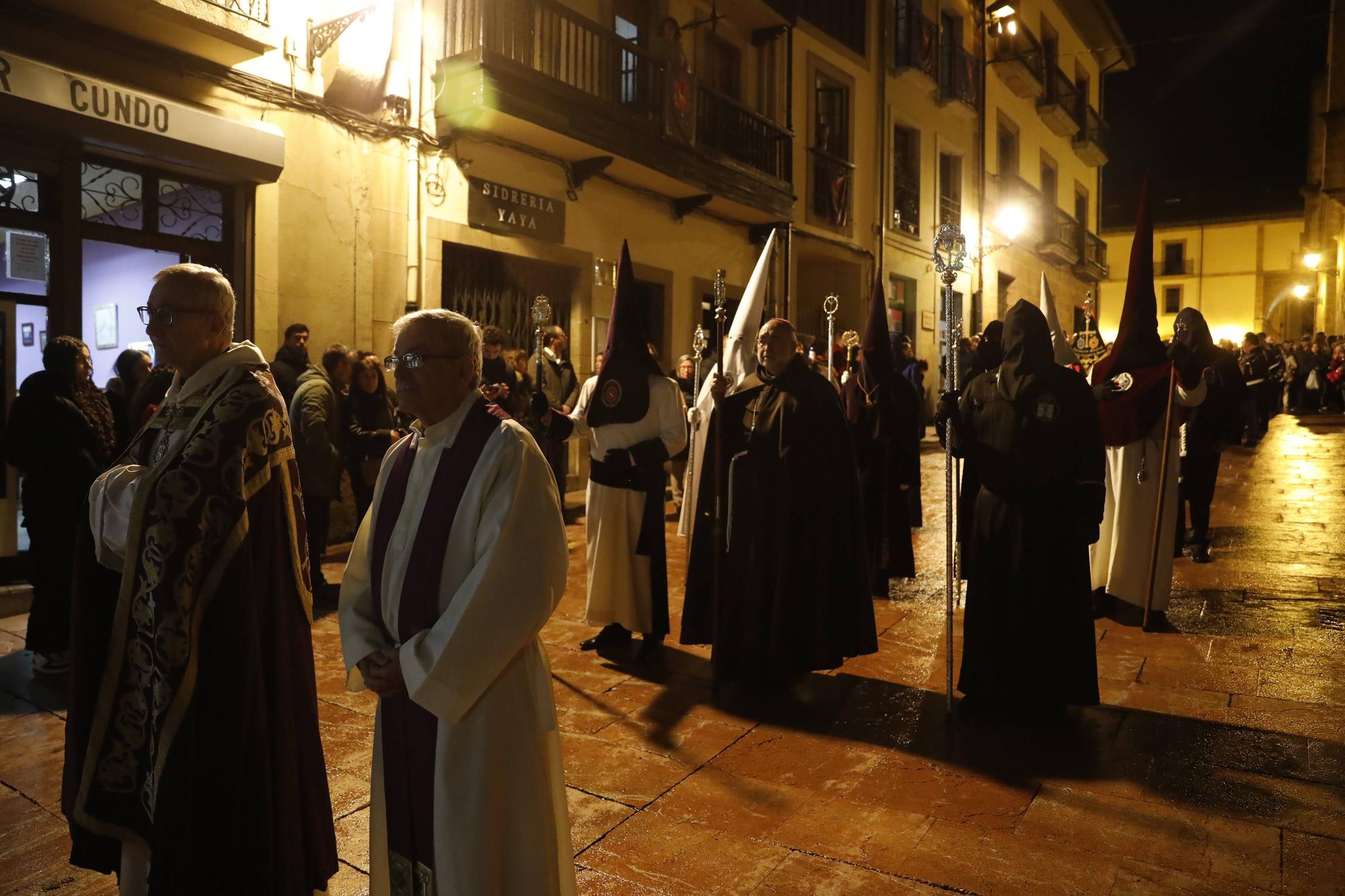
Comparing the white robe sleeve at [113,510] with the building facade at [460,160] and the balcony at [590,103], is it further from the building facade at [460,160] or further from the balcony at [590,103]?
the balcony at [590,103]

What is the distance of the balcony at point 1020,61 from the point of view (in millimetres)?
21469

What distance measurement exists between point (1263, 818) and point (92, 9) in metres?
8.40

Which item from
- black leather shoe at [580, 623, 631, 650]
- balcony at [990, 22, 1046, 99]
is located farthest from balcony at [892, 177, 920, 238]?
black leather shoe at [580, 623, 631, 650]

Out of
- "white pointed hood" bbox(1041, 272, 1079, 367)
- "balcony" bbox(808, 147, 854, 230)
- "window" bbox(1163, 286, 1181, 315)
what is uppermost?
"window" bbox(1163, 286, 1181, 315)

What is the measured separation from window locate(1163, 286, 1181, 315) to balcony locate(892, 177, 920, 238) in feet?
125

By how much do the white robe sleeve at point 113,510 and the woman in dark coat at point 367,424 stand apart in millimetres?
4600

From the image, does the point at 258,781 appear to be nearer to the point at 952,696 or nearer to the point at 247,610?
the point at 247,610

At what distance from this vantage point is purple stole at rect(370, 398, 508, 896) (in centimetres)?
218

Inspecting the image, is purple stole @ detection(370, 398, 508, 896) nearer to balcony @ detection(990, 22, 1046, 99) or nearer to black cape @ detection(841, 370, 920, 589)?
black cape @ detection(841, 370, 920, 589)

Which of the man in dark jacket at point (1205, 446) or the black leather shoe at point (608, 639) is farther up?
the man in dark jacket at point (1205, 446)

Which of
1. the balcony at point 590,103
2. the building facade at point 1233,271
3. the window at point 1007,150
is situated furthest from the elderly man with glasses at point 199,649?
the building facade at point 1233,271

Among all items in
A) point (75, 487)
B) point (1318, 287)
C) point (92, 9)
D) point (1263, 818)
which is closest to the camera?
point (1263, 818)

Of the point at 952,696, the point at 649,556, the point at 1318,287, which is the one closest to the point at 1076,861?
the point at 952,696

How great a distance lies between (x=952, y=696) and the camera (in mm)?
4617
